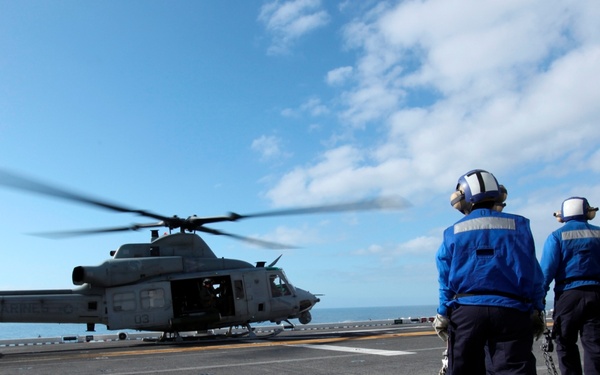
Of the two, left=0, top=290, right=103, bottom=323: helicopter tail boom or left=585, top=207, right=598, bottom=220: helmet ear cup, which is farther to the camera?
left=0, top=290, right=103, bottom=323: helicopter tail boom

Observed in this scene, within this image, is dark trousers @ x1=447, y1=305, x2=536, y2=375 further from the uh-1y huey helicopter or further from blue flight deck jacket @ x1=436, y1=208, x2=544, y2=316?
the uh-1y huey helicopter

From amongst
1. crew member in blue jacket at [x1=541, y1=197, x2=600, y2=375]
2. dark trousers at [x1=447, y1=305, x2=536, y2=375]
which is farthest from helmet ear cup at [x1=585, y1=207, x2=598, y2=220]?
dark trousers at [x1=447, y1=305, x2=536, y2=375]

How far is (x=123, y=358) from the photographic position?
1172cm

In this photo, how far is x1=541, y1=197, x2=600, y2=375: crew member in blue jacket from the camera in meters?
6.04

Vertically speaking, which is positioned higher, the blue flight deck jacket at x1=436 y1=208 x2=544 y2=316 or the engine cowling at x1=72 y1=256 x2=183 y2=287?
the engine cowling at x1=72 y1=256 x2=183 y2=287

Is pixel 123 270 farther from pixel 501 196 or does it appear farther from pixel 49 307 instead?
pixel 501 196

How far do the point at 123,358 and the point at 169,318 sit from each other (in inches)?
195

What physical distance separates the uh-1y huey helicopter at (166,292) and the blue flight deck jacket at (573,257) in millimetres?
8566

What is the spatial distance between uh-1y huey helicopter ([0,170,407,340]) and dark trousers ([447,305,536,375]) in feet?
34.7

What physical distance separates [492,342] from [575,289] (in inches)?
108

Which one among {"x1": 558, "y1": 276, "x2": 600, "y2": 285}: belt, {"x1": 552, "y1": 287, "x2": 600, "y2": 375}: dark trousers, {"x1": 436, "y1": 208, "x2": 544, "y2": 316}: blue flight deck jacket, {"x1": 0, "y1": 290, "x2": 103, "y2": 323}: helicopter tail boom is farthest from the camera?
{"x1": 0, "y1": 290, "x2": 103, "y2": 323}: helicopter tail boom

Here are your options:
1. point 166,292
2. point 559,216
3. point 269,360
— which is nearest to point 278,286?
point 166,292

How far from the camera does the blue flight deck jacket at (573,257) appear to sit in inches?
245

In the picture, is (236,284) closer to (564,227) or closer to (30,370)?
(30,370)
